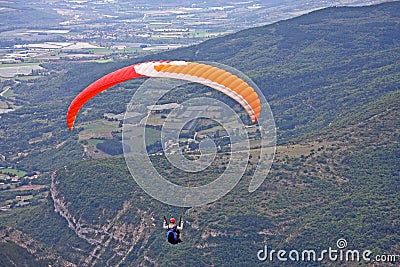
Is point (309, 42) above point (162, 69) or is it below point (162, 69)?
below

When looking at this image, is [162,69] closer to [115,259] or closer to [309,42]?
[115,259]

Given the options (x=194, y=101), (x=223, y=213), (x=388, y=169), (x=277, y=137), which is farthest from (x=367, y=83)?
(x=223, y=213)

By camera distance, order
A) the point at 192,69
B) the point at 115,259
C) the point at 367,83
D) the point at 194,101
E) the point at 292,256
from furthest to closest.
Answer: the point at 194,101, the point at 367,83, the point at 115,259, the point at 292,256, the point at 192,69

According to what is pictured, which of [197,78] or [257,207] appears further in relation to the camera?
[257,207]

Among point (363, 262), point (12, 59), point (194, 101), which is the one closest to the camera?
point (363, 262)

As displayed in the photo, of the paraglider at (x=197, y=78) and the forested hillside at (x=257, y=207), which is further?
the forested hillside at (x=257, y=207)

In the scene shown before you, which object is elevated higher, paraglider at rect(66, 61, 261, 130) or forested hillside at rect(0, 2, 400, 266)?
paraglider at rect(66, 61, 261, 130)

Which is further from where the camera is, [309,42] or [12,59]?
[12,59]

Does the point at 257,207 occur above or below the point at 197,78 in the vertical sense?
below

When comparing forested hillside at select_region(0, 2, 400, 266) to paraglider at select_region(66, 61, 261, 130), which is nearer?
paraglider at select_region(66, 61, 261, 130)

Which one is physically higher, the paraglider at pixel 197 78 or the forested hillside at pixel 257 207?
the paraglider at pixel 197 78
